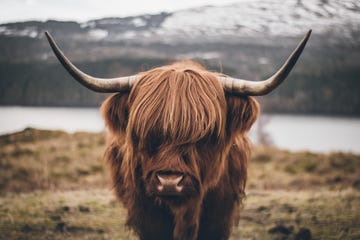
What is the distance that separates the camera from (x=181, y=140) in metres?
2.74

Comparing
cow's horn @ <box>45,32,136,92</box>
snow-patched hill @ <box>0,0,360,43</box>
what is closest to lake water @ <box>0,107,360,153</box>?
snow-patched hill @ <box>0,0,360,43</box>

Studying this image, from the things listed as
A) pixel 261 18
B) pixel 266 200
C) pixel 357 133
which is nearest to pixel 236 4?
pixel 261 18

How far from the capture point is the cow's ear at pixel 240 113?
9.96ft

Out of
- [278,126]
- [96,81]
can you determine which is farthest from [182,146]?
[278,126]

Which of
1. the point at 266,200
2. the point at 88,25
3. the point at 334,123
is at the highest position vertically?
the point at 88,25

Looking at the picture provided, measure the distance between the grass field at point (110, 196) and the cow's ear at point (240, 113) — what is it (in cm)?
200

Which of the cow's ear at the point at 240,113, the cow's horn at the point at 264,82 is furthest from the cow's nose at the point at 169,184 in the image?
the cow's horn at the point at 264,82

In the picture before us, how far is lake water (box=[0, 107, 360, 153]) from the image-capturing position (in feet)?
37.0

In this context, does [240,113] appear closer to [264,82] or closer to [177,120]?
[264,82]

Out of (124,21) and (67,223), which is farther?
(124,21)

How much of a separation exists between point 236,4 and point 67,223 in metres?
9.28

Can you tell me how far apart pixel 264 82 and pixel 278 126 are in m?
27.6

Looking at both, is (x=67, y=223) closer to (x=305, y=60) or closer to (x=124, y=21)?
(x=124, y=21)

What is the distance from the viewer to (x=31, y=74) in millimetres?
10469
